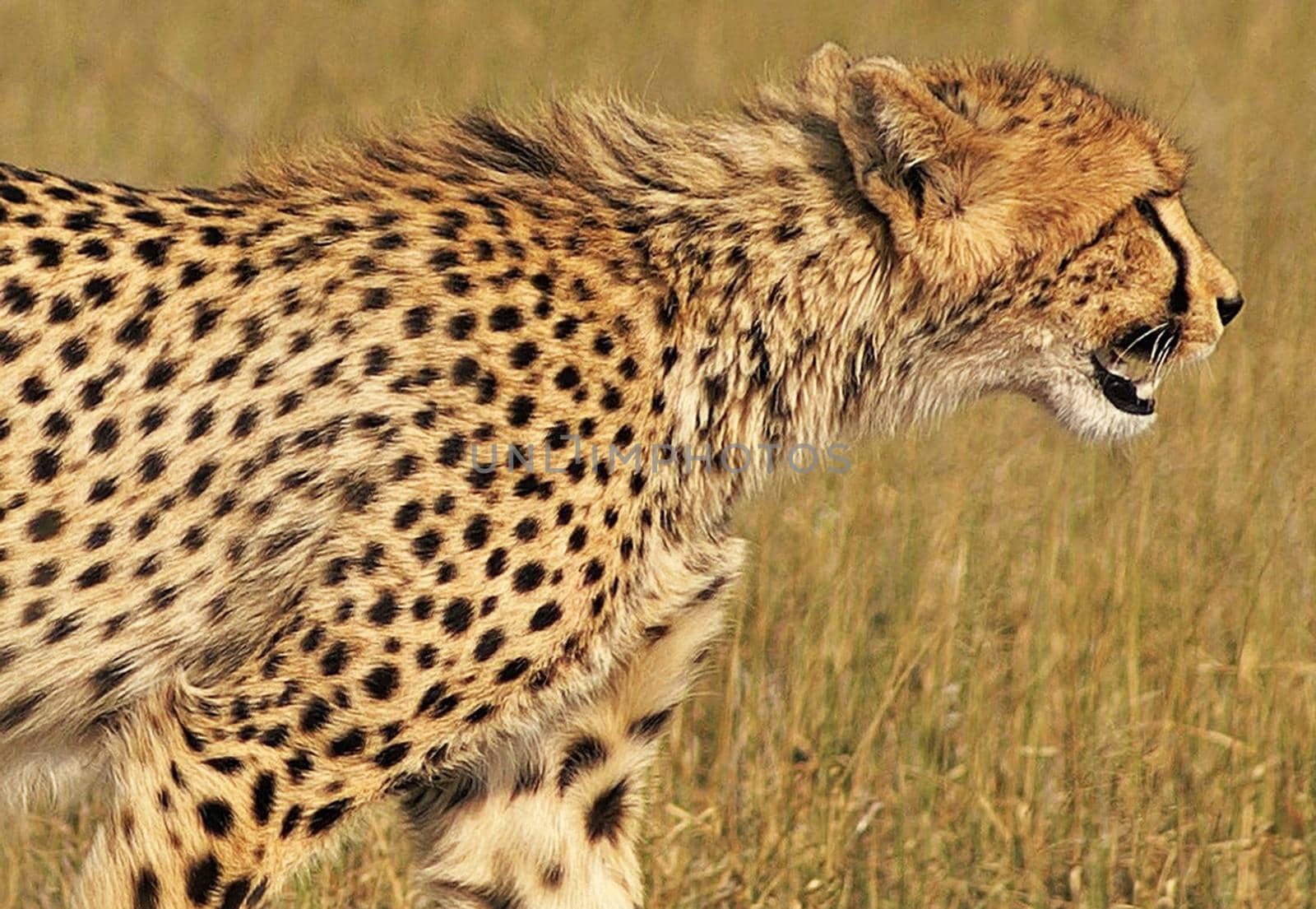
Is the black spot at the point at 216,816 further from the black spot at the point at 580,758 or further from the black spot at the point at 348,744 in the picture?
the black spot at the point at 580,758

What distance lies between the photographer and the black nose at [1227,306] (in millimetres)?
2828

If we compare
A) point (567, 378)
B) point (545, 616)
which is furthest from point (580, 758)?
point (567, 378)

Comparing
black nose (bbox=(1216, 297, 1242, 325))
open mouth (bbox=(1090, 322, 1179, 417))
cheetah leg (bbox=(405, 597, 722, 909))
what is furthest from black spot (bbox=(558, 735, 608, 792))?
black nose (bbox=(1216, 297, 1242, 325))

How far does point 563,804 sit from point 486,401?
1.99 feet

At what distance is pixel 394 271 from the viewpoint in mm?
A: 2645

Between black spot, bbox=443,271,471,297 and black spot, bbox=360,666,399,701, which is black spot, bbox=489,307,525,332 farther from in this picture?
black spot, bbox=360,666,399,701

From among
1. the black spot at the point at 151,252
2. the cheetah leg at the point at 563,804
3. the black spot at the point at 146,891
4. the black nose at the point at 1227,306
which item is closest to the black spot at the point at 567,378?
the cheetah leg at the point at 563,804

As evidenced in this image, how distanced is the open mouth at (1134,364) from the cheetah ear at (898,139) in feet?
0.96

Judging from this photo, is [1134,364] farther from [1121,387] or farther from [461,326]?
[461,326]

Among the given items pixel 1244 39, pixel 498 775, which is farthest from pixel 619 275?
pixel 1244 39

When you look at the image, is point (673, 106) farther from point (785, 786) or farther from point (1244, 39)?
point (785, 786)

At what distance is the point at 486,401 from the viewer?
8.31ft

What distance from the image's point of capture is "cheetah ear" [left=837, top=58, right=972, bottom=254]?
A: 2650 millimetres

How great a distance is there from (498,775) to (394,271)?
0.65 metres
